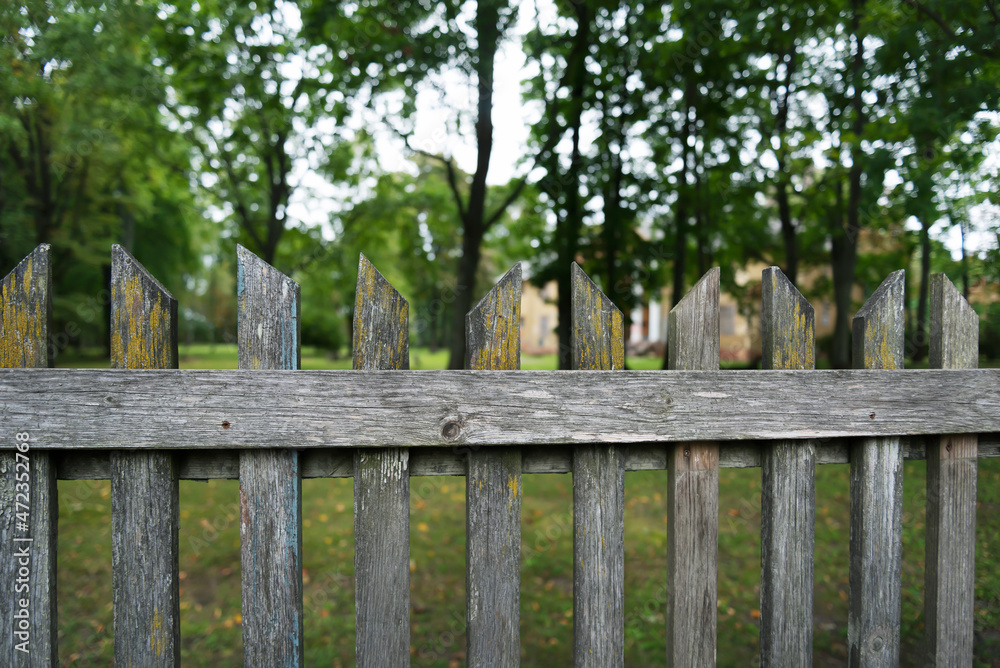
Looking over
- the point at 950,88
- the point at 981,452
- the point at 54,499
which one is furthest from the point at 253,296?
the point at 950,88

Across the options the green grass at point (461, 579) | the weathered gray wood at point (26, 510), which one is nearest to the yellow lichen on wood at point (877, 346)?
the green grass at point (461, 579)

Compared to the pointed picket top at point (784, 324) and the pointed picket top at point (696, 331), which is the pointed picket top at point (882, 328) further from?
the pointed picket top at point (696, 331)

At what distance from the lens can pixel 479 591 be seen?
151cm

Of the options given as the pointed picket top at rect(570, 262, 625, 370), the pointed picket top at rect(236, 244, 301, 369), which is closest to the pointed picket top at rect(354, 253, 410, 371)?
the pointed picket top at rect(236, 244, 301, 369)

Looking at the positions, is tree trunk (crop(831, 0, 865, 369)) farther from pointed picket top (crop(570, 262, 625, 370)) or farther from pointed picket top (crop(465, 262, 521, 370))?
pointed picket top (crop(465, 262, 521, 370))

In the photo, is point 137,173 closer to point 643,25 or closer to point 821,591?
point 643,25

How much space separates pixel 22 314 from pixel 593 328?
1.60m

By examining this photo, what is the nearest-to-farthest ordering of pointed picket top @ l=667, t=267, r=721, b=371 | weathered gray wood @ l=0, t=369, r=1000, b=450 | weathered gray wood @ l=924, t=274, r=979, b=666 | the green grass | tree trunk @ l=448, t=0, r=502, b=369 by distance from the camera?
1. weathered gray wood @ l=0, t=369, r=1000, b=450
2. pointed picket top @ l=667, t=267, r=721, b=371
3. weathered gray wood @ l=924, t=274, r=979, b=666
4. the green grass
5. tree trunk @ l=448, t=0, r=502, b=369

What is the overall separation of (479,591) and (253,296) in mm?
1078

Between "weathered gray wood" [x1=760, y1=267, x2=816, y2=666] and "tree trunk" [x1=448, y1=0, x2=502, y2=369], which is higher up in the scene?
"tree trunk" [x1=448, y1=0, x2=502, y2=369]

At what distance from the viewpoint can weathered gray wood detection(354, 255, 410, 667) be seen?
146 centimetres

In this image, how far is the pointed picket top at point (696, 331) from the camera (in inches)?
61.9

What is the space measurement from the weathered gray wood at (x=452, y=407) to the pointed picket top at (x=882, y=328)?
6 cm

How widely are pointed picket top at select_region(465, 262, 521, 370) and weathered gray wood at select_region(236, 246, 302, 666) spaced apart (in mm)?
512
